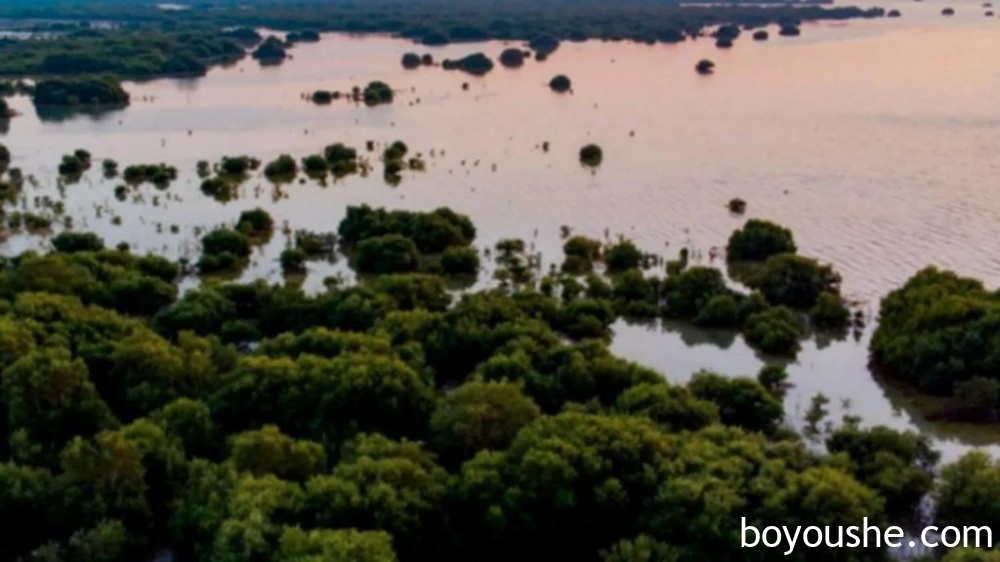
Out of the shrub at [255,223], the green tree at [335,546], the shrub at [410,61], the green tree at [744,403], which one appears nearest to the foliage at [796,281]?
the green tree at [744,403]

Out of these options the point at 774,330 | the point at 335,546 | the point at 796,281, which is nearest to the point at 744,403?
the point at 774,330

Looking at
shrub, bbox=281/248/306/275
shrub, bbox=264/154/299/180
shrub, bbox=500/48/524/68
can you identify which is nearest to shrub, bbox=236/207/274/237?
shrub, bbox=281/248/306/275

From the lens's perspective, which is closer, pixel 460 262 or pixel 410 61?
pixel 460 262

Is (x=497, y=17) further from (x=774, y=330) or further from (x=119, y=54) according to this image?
(x=774, y=330)

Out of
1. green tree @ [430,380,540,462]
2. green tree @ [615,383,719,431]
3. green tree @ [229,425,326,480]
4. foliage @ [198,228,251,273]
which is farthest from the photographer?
foliage @ [198,228,251,273]

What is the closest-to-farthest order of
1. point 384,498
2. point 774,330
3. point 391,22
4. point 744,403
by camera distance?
point 384,498 → point 744,403 → point 774,330 → point 391,22

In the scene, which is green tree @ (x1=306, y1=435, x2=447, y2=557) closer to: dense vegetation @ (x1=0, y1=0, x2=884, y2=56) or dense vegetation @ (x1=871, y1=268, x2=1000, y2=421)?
dense vegetation @ (x1=871, y1=268, x2=1000, y2=421)
